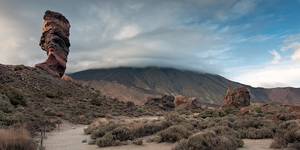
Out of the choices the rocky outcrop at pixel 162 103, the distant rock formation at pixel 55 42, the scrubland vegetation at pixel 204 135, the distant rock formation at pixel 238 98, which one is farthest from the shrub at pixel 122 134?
the rocky outcrop at pixel 162 103

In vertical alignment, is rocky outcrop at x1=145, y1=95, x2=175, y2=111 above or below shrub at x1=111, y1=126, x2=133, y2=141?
above

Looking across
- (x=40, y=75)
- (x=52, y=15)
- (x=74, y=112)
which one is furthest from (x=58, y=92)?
(x=52, y=15)

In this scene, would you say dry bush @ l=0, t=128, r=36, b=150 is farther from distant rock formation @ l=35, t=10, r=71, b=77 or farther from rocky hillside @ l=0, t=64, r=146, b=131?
distant rock formation @ l=35, t=10, r=71, b=77

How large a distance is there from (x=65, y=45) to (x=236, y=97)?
35041 mm

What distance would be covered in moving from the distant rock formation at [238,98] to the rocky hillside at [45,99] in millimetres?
19073

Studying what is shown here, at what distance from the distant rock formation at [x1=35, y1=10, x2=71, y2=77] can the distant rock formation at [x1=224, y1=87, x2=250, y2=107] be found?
3258cm

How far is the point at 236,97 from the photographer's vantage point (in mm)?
65188

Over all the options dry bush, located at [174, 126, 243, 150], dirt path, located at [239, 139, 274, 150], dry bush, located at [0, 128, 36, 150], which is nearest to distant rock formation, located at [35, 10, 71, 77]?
dirt path, located at [239, 139, 274, 150]

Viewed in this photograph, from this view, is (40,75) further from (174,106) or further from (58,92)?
(174,106)

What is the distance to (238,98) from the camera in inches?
2554

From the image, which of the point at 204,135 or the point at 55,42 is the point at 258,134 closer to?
the point at 204,135

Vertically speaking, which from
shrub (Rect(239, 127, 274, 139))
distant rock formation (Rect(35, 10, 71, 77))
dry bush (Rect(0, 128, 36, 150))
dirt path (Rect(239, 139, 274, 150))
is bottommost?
dirt path (Rect(239, 139, 274, 150))

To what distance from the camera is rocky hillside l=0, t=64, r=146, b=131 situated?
119 feet

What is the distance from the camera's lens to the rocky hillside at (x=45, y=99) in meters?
36.4
